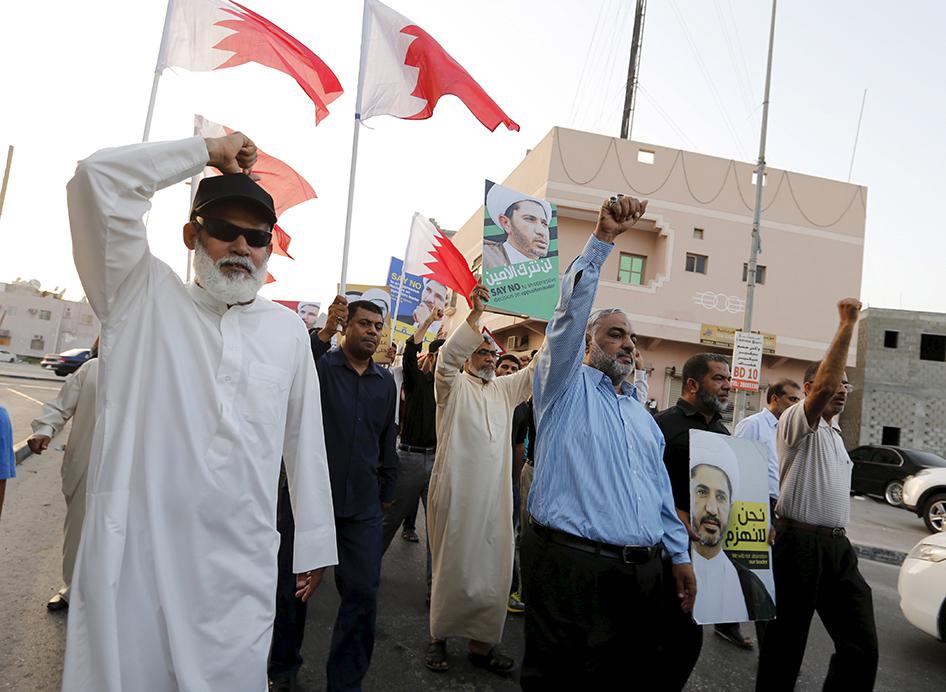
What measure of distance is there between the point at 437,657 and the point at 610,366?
7.37 feet

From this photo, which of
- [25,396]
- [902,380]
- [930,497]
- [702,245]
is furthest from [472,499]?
[902,380]

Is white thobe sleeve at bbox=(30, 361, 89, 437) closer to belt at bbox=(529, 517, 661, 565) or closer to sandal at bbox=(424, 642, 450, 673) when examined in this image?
sandal at bbox=(424, 642, 450, 673)

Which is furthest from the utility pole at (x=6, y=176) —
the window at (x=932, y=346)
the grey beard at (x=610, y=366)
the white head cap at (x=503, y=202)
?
the window at (x=932, y=346)

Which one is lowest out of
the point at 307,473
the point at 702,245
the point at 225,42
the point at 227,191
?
the point at 307,473

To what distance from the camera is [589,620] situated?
8.52ft

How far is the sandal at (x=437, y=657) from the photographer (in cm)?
397

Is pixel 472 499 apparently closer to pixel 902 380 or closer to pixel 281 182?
pixel 281 182

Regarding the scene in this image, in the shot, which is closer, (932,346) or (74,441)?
(74,441)

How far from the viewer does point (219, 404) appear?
2.12 m

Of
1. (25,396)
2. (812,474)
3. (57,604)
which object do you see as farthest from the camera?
(25,396)

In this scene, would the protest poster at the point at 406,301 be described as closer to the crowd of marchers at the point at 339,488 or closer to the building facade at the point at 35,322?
the crowd of marchers at the point at 339,488

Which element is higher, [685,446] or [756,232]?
[756,232]

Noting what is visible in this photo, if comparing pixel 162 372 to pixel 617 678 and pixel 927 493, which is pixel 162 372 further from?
pixel 927 493

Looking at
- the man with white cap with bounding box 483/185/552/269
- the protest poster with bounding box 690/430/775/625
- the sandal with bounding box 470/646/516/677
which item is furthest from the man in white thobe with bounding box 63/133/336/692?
the man with white cap with bounding box 483/185/552/269
